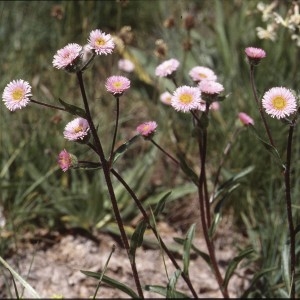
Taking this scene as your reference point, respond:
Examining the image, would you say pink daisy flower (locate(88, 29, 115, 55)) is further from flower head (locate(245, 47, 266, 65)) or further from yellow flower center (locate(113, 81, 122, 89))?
flower head (locate(245, 47, 266, 65))

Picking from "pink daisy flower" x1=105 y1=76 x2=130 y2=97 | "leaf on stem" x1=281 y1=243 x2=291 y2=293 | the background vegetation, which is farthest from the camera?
the background vegetation

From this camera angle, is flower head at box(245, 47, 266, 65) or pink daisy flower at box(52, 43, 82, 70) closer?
pink daisy flower at box(52, 43, 82, 70)

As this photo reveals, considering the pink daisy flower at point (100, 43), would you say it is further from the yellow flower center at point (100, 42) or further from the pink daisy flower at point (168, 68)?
the pink daisy flower at point (168, 68)

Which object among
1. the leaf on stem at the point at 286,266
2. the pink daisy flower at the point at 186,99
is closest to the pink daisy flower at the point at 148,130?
the pink daisy flower at the point at 186,99

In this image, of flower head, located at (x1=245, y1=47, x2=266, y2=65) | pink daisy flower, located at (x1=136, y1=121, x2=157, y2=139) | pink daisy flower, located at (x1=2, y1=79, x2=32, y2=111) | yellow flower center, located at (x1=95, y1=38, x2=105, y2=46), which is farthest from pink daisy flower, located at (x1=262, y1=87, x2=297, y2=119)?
pink daisy flower, located at (x1=2, y1=79, x2=32, y2=111)

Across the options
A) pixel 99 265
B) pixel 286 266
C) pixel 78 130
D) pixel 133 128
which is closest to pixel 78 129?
pixel 78 130

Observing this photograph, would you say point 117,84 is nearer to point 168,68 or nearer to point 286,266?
point 168,68
